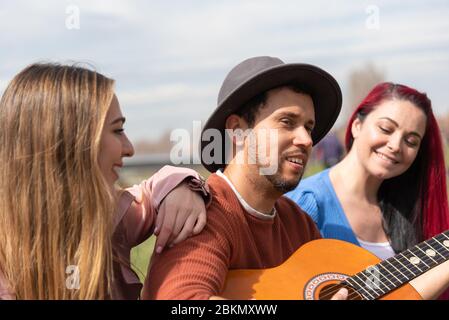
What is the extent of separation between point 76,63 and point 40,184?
Result: 46cm

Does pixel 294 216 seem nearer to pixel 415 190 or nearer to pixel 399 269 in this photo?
pixel 399 269

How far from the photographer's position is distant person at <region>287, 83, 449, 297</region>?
345 cm

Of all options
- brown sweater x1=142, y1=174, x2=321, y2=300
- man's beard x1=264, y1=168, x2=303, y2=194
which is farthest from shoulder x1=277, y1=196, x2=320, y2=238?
man's beard x1=264, y1=168, x2=303, y2=194

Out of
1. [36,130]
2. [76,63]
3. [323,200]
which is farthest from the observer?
[323,200]

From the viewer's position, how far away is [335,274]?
8.50ft

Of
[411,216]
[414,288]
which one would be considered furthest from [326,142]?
[414,288]

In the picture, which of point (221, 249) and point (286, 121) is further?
point (286, 121)

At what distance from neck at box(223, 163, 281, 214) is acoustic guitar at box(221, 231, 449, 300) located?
0.24 meters

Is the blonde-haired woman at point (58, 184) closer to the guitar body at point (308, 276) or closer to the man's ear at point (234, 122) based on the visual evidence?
the guitar body at point (308, 276)

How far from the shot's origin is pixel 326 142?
1190 centimetres

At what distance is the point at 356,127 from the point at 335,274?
1303 mm

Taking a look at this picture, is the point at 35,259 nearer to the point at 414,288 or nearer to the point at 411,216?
the point at 414,288

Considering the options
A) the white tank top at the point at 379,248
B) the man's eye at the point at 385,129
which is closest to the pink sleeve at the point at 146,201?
the white tank top at the point at 379,248

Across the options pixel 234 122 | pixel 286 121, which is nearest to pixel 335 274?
pixel 286 121
